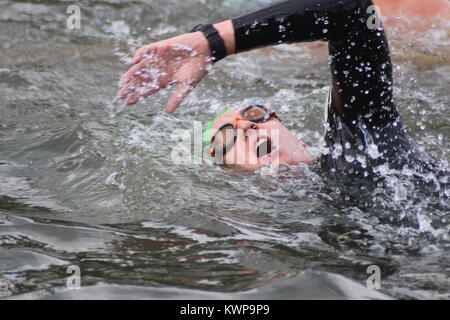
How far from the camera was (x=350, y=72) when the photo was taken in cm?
308

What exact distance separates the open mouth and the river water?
0.14 meters

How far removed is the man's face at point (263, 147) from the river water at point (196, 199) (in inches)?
3.5

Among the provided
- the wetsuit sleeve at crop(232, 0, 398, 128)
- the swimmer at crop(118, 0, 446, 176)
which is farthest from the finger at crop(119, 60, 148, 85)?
the wetsuit sleeve at crop(232, 0, 398, 128)

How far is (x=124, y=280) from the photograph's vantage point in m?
2.33

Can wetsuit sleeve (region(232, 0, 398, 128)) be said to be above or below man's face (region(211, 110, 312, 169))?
above

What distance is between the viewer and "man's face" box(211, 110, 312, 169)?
3457mm

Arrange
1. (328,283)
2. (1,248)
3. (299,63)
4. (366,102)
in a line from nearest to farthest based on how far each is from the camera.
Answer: (328,283)
(1,248)
(366,102)
(299,63)

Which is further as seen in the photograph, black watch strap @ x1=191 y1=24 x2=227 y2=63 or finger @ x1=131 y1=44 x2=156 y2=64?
black watch strap @ x1=191 y1=24 x2=227 y2=63

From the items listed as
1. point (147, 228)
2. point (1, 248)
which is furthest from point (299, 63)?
point (1, 248)

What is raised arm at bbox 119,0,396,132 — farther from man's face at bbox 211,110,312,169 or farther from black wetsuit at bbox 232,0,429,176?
man's face at bbox 211,110,312,169

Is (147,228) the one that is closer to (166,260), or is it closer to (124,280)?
(166,260)

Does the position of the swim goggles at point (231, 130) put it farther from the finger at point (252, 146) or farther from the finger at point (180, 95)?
the finger at point (180, 95)

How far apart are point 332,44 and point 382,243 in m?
1.02
